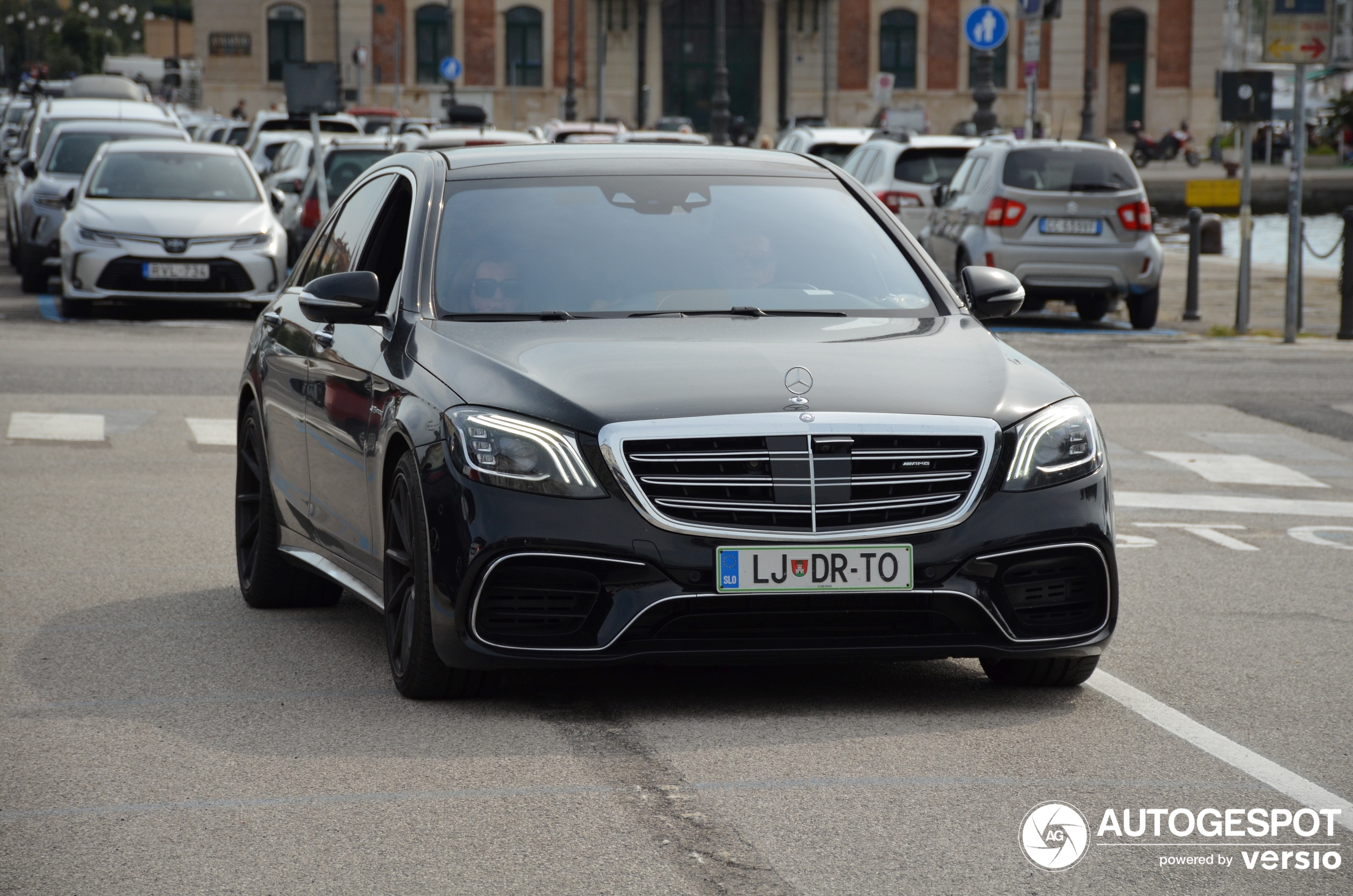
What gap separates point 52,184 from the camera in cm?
2366

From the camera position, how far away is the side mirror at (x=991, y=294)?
671cm

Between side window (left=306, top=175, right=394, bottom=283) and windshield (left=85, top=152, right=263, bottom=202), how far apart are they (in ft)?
43.5

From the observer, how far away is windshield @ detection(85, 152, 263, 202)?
20.4 m

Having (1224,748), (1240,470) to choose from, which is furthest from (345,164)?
(1224,748)

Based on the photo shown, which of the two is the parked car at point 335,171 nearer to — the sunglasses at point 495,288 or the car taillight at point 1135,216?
the car taillight at point 1135,216

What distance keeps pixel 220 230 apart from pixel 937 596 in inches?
600

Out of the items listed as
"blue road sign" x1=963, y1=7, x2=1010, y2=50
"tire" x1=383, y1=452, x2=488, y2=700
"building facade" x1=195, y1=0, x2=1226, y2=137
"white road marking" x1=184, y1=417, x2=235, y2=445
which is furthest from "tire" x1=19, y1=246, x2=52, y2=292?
"building facade" x1=195, y1=0, x2=1226, y2=137

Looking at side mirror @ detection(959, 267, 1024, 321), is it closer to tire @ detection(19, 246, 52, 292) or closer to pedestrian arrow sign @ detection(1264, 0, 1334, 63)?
pedestrian arrow sign @ detection(1264, 0, 1334, 63)

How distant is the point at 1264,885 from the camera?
4.13 metres

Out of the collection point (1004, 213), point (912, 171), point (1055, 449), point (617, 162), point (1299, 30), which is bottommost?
point (1055, 449)

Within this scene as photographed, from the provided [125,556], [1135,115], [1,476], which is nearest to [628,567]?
[125,556]

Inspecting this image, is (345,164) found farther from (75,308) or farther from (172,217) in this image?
(172,217)

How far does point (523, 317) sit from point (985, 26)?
22.7 meters

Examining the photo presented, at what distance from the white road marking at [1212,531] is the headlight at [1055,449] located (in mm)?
3381
